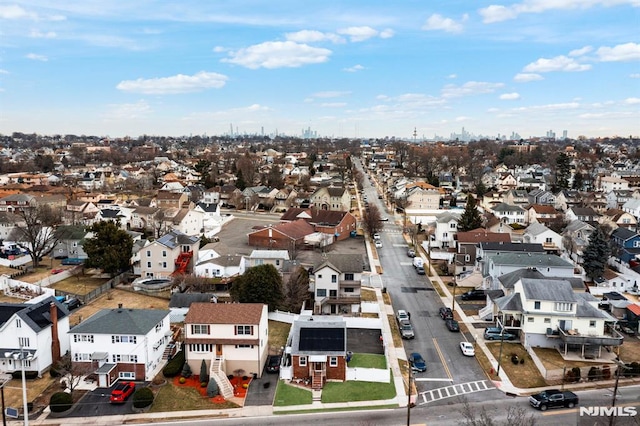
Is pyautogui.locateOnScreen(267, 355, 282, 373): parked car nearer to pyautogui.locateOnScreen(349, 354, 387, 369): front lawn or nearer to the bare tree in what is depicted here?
pyautogui.locateOnScreen(349, 354, 387, 369): front lawn

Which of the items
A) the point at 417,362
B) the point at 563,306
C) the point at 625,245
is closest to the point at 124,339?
the point at 417,362

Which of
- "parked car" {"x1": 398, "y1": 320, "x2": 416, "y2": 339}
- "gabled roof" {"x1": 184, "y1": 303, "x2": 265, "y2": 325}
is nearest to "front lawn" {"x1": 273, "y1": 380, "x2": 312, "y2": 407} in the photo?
"gabled roof" {"x1": 184, "y1": 303, "x2": 265, "y2": 325}

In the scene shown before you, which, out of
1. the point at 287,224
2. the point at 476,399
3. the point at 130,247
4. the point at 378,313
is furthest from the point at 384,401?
the point at 287,224

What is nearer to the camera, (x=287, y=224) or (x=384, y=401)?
(x=384, y=401)

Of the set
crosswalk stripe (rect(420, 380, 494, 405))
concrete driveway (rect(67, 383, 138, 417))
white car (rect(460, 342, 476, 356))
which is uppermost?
white car (rect(460, 342, 476, 356))

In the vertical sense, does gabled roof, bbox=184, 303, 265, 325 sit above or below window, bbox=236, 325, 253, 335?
above

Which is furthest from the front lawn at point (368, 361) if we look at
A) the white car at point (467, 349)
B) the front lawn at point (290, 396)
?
the white car at point (467, 349)

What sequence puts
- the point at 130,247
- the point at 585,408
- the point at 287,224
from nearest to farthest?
the point at 585,408 < the point at 130,247 < the point at 287,224

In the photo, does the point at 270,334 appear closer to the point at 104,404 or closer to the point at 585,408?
the point at 104,404
